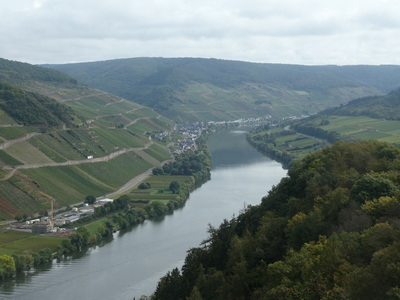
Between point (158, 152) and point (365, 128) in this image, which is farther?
point (365, 128)

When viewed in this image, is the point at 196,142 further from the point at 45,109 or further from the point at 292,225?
the point at 292,225

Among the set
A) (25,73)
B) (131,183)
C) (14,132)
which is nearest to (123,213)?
(131,183)

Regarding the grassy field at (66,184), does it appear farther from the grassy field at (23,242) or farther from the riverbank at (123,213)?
the grassy field at (23,242)

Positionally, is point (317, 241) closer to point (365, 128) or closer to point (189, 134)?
point (365, 128)

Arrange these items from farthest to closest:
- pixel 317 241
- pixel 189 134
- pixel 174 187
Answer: pixel 189 134, pixel 174 187, pixel 317 241

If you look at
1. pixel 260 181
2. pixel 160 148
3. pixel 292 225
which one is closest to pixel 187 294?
pixel 292 225

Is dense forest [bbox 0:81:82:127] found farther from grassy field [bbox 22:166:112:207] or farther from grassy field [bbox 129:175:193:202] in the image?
grassy field [bbox 129:175:193:202]

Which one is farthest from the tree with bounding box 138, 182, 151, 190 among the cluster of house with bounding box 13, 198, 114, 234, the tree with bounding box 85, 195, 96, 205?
the cluster of house with bounding box 13, 198, 114, 234
